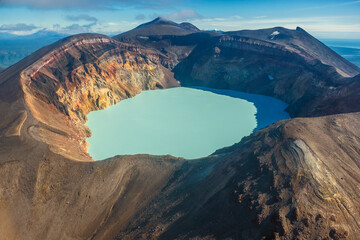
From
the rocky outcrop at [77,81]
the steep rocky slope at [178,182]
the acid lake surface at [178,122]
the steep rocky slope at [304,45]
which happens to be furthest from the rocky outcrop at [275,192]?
the steep rocky slope at [304,45]

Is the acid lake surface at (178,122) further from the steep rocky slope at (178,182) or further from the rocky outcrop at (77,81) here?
the steep rocky slope at (178,182)

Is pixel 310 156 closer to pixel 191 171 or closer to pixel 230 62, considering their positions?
pixel 191 171

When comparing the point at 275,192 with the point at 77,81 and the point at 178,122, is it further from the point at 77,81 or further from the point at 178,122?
the point at 77,81

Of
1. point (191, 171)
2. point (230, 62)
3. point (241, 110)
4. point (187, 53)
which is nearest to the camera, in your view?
point (191, 171)

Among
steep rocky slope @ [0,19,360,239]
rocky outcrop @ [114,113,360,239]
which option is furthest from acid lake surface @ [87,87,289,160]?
rocky outcrop @ [114,113,360,239]

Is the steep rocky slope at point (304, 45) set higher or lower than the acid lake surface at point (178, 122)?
higher

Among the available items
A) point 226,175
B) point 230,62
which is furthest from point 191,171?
point 230,62

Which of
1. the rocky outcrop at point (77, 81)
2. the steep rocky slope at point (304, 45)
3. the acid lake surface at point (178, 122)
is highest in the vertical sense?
the steep rocky slope at point (304, 45)

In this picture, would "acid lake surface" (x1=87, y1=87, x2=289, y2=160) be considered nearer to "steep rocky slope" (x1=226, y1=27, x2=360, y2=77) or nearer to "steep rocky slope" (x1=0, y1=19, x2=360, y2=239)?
"steep rocky slope" (x1=0, y1=19, x2=360, y2=239)
